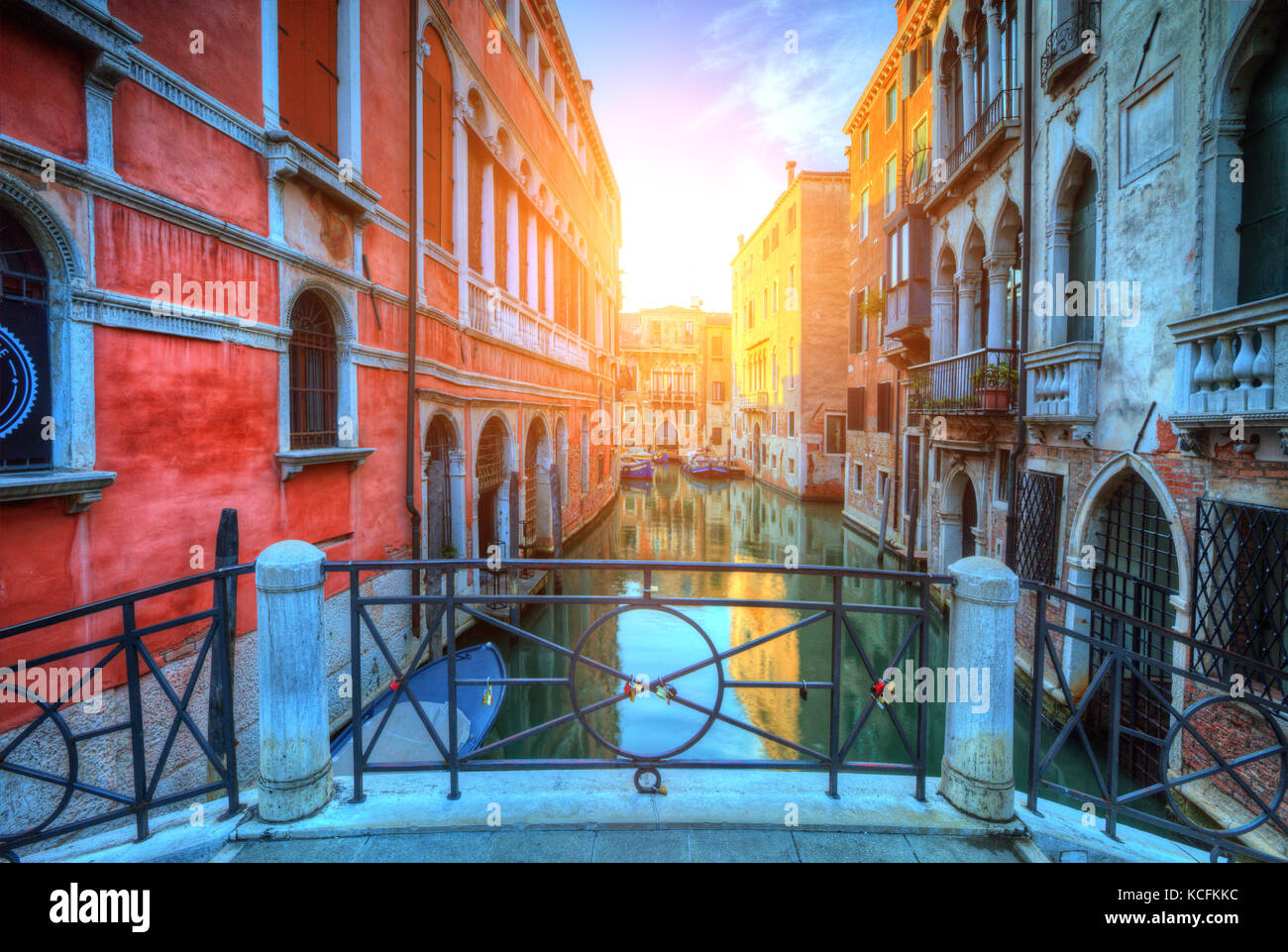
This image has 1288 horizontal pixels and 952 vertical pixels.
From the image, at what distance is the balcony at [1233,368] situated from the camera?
13.4ft

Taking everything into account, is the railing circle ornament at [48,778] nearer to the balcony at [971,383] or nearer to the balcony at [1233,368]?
the balcony at [1233,368]

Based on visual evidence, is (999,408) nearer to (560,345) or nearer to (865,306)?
(865,306)

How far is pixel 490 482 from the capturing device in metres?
11.1

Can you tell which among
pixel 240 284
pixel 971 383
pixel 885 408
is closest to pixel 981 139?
pixel 971 383

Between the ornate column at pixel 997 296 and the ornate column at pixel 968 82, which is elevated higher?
the ornate column at pixel 968 82

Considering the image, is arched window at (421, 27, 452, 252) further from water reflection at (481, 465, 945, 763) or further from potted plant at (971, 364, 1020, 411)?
potted plant at (971, 364, 1020, 411)

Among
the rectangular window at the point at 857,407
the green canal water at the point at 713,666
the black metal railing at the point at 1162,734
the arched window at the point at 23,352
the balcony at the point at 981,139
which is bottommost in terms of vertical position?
the green canal water at the point at 713,666

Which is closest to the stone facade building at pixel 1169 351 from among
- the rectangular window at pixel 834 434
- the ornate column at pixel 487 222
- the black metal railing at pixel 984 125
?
the black metal railing at pixel 984 125

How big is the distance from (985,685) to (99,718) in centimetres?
473

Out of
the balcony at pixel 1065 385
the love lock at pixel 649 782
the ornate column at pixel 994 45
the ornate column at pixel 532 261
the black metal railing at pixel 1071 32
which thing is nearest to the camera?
the love lock at pixel 649 782

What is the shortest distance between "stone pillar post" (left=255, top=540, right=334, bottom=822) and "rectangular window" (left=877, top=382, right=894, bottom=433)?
15670 millimetres

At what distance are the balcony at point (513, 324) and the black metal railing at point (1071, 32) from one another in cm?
781

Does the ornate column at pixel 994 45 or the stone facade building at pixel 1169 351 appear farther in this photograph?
the ornate column at pixel 994 45

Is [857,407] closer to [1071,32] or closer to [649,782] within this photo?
[1071,32]
